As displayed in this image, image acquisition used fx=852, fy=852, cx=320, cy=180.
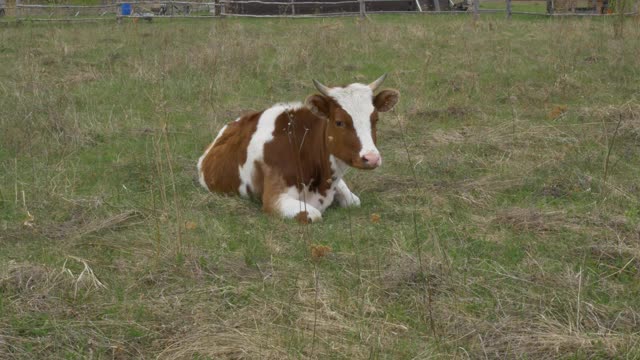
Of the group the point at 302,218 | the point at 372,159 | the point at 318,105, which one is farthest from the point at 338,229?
the point at 318,105

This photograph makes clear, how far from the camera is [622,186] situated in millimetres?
6219

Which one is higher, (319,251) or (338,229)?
(319,251)

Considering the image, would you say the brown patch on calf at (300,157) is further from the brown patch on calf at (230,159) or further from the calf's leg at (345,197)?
the brown patch on calf at (230,159)

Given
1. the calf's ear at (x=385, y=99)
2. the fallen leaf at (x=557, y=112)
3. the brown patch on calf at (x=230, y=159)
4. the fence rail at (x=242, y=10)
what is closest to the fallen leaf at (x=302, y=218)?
the brown patch on calf at (x=230, y=159)

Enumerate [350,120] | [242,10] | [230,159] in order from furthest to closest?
1. [242,10]
2. [230,159]
3. [350,120]

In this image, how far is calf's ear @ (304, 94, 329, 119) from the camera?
19.6 ft

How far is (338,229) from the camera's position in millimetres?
5625

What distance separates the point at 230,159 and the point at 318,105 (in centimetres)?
99

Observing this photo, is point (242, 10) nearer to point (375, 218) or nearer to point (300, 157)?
point (300, 157)

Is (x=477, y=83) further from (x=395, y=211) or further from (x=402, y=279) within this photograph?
(x=402, y=279)

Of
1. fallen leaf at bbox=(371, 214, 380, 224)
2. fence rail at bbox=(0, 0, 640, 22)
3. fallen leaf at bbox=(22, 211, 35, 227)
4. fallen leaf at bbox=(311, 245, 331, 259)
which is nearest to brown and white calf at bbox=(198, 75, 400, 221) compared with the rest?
Result: fallen leaf at bbox=(371, 214, 380, 224)

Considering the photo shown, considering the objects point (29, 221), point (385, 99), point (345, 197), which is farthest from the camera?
point (345, 197)

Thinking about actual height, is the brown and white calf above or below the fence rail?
above

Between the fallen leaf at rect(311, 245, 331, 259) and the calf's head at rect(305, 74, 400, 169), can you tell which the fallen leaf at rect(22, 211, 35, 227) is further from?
the calf's head at rect(305, 74, 400, 169)
